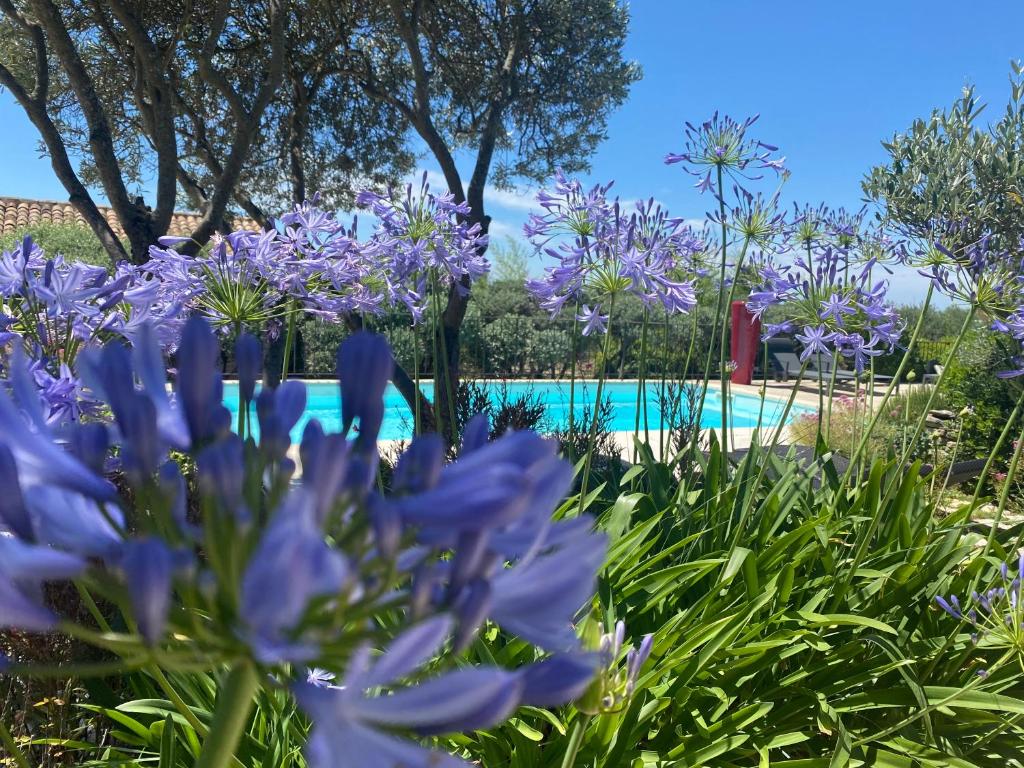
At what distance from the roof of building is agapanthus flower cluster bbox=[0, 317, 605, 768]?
75.4 feet

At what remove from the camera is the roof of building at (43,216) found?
72.7 ft

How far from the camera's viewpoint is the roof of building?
72.7 feet

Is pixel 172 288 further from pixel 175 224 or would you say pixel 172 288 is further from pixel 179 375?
pixel 175 224

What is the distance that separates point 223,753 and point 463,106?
12.6 meters

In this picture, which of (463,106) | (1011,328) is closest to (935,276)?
(1011,328)

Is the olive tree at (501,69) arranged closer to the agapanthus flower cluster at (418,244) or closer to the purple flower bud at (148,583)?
the agapanthus flower cluster at (418,244)

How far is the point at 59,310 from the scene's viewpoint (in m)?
1.82

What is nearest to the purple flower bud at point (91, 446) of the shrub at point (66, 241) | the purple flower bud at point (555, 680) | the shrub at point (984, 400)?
the purple flower bud at point (555, 680)

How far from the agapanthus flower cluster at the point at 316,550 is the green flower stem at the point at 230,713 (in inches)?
0.5

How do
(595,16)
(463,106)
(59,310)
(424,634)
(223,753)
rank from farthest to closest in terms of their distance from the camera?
1. (463,106)
2. (595,16)
3. (59,310)
4. (223,753)
5. (424,634)

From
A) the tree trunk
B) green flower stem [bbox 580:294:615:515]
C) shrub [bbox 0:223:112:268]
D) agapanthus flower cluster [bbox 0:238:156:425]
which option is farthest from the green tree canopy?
shrub [bbox 0:223:112:268]

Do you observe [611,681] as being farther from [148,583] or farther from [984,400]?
[984,400]

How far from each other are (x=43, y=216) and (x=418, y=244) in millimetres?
25914

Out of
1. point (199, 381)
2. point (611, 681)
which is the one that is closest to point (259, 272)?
point (611, 681)
